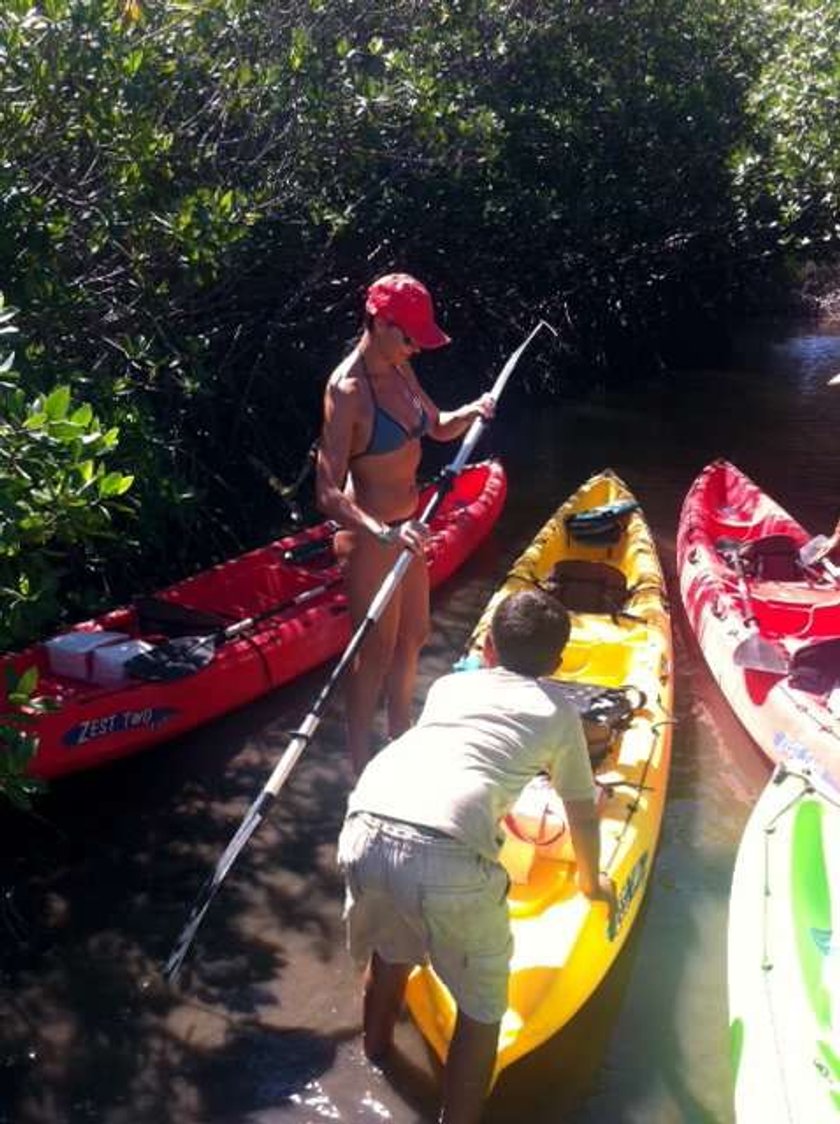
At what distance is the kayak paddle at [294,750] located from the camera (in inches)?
131

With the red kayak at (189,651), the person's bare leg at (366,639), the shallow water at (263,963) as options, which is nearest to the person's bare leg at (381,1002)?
the shallow water at (263,963)

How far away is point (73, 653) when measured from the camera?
203 inches

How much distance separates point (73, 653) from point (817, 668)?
3.25 metres

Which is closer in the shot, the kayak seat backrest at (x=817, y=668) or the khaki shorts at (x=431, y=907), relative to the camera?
the khaki shorts at (x=431, y=907)

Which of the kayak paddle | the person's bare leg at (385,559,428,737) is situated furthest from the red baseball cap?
the person's bare leg at (385,559,428,737)

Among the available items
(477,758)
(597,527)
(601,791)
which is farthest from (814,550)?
(477,758)

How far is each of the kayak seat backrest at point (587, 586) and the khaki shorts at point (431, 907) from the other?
10.8ft

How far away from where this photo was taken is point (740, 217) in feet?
42.0

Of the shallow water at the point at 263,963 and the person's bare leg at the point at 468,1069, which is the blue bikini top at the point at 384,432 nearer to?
the shallow water at the point at 263,963

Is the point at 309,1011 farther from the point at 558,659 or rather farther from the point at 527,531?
the point at 527,531

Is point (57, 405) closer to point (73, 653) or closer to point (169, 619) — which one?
point (73, 653)

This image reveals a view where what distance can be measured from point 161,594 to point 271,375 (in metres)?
3.11

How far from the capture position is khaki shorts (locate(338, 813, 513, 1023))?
2.55 metres

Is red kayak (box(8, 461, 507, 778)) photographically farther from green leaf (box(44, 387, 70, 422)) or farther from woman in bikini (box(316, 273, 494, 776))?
green leaf (box(44, 387, 70, 422))
